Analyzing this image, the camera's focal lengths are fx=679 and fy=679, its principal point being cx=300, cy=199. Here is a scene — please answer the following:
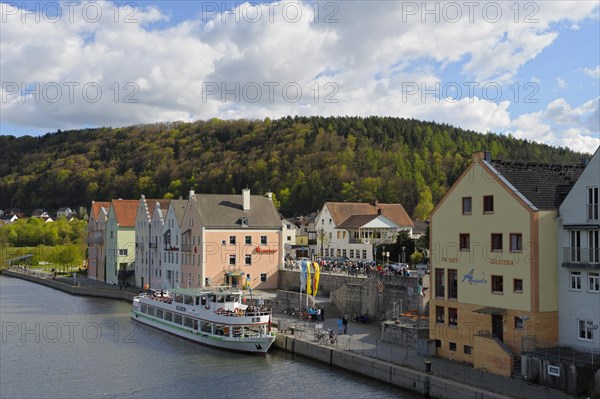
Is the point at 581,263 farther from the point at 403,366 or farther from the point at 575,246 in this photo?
the point at 403,366

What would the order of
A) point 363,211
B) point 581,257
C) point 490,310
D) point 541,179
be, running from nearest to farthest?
point 581,257, point 490,310, point 541,179, point 363,211

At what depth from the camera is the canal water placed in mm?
A: 35094

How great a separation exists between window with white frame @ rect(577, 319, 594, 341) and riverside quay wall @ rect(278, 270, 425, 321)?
1469cm

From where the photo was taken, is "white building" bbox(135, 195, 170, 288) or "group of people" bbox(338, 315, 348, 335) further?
"white building" bbox(135, 195, 170, 288)

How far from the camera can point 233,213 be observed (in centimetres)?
7062

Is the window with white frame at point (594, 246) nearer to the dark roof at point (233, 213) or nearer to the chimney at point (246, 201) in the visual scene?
the dark roof at point (233, 213)

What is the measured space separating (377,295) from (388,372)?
1595 centimetres

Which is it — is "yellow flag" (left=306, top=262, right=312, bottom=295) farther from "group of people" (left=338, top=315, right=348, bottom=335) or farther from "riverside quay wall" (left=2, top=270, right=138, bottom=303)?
"riverside quay wall" (left=2, top=270, right=138, bottom=303)

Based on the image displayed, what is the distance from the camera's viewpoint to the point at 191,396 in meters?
34.4

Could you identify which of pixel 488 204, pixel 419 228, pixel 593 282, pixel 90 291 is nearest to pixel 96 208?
pixel 90 291

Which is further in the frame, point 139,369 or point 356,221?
point 356,221

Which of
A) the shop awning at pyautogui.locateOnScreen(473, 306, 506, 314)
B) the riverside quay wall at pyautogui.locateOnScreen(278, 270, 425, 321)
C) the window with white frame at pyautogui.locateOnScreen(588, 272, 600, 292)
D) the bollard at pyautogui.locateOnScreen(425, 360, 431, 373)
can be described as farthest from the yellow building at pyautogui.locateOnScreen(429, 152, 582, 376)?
the riverside quay wall at pyautogui.locateOnScreen(278, 270, 425, 321)

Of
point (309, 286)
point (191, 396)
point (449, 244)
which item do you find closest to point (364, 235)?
point (309, 286)

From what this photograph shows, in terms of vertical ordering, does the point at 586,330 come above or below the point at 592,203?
below
